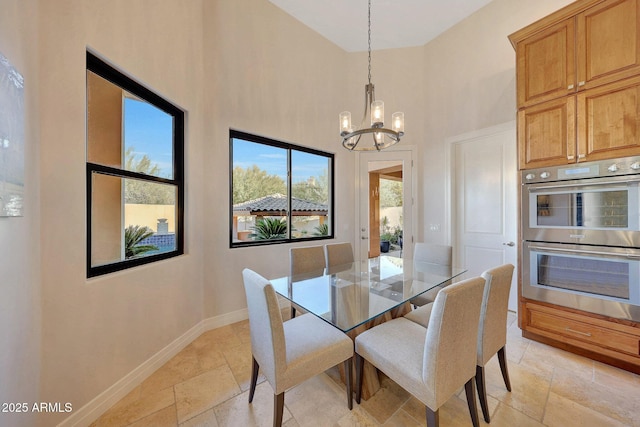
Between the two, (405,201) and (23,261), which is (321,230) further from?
(23,261)

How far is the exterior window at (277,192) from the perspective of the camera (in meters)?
2.98

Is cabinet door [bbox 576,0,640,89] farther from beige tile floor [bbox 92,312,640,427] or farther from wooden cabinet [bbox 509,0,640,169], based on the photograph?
beige tile floor [bbox 92,312,640,427]

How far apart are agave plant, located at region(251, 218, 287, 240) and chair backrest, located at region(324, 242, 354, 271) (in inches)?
32.5

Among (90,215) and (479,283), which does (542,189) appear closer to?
(479,283)

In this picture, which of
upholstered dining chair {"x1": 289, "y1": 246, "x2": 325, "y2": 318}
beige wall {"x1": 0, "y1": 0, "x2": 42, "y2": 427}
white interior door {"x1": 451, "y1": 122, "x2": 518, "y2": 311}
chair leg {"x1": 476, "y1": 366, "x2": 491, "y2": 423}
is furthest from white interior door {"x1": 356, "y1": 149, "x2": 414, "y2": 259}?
beige wall {"x1": 0, "y1": 0, "x2": 42, "y2": 427}

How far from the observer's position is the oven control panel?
1.78 metres

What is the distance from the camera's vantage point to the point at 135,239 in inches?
78.8

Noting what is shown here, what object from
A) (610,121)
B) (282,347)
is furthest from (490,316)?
(610,121)

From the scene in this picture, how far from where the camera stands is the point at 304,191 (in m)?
3.59

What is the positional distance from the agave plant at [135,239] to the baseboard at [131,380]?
85cm

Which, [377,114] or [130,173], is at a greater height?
[377,114]

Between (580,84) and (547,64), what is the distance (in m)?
0.33

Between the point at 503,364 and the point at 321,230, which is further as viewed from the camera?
the point at 321,230

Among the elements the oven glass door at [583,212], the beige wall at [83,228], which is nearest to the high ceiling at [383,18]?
the beige wall at [83,228]
